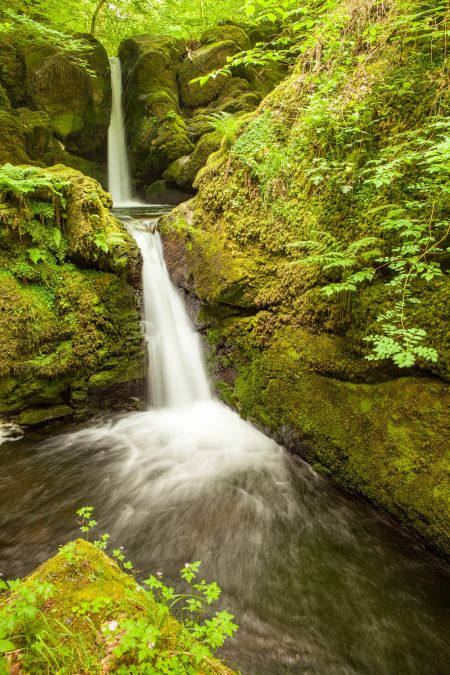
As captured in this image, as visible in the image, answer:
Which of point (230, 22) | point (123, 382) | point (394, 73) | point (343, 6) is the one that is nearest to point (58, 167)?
point (123, 382)

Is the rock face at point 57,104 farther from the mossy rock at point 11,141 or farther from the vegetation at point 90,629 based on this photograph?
the vegetation at point 90,629

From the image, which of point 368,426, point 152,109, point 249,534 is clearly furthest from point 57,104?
point 249,534

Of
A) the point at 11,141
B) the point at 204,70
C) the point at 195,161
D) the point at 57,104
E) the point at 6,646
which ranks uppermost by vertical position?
the point at 204,70

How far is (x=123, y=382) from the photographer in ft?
18.3

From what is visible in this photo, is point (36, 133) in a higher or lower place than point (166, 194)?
higher

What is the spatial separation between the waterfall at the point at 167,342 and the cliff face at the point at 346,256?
661mm

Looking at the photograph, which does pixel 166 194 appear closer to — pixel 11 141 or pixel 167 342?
pixel 11 141

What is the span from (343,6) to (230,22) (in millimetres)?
11885

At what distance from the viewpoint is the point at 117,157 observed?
12047 millimetres

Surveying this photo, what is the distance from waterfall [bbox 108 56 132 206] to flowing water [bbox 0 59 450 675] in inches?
373

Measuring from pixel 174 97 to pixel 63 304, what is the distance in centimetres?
1100

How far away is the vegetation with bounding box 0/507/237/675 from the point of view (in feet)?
3.93

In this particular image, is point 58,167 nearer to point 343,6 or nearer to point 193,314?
point 193,314

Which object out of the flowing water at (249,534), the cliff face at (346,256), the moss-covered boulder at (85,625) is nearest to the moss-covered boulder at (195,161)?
the cliff face at (346,256)
